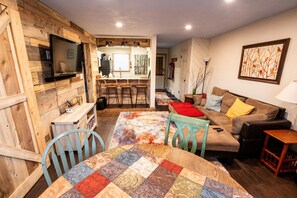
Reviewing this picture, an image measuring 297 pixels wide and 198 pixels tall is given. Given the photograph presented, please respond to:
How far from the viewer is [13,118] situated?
63.1 inches

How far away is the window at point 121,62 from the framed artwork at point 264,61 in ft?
14.7

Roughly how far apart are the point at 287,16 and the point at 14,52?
4.10m

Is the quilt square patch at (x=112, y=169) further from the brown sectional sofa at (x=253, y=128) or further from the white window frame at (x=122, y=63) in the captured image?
the white window frame at (x=122, y=63)

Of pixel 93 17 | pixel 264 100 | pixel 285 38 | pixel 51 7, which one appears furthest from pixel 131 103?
pixel 285 38

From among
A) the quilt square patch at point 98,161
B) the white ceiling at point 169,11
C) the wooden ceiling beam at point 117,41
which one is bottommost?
the quilt square patch at point 98,161

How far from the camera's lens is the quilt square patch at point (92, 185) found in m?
0.85

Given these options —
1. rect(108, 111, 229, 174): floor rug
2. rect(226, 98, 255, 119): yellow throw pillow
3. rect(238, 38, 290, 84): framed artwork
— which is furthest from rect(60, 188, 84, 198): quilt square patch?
rect(238, 38, 290, 84): framed artwork

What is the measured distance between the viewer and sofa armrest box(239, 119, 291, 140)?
2.17 metres

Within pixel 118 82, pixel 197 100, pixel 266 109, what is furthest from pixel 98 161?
pixel 118 82

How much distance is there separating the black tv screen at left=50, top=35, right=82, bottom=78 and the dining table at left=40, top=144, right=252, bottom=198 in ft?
6.00

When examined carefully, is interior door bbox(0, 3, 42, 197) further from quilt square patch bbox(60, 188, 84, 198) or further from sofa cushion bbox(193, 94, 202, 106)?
sofa cushion bbox(193, 94, 202, 106)

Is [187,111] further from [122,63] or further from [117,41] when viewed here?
[122,63]

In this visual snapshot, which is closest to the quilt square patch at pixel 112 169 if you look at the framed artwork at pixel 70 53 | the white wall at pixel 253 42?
the framed artwork at pixel 70 53

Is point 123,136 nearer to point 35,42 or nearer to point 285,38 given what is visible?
point 35,42
